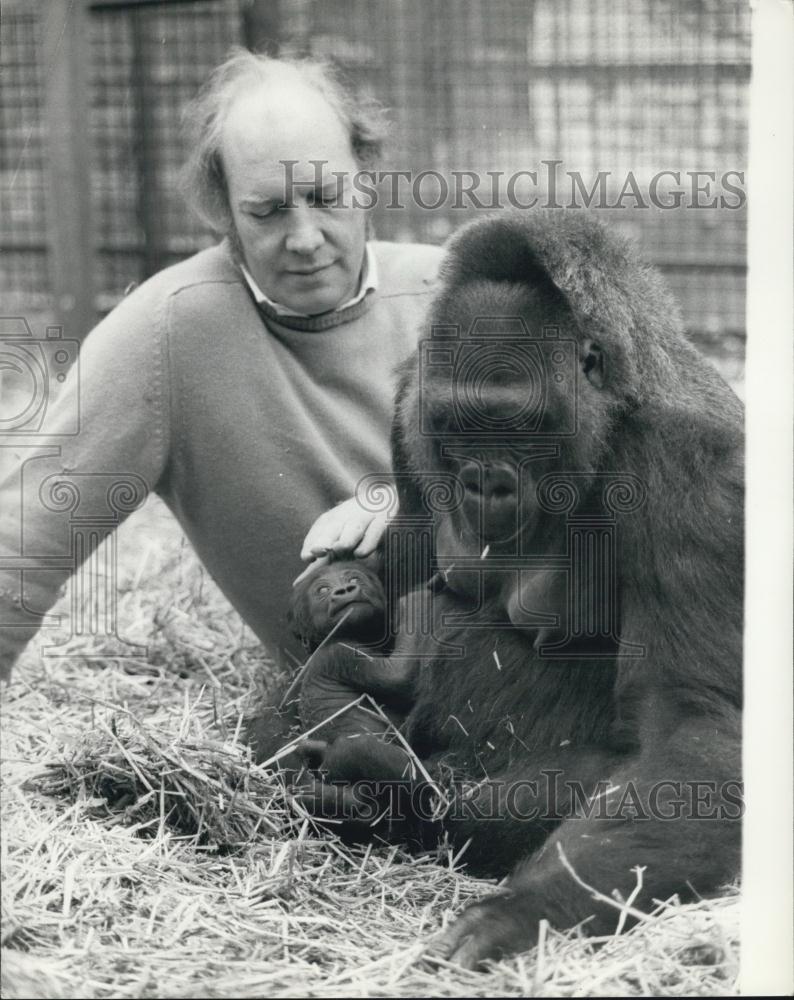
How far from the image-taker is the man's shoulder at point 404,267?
13.8 feet

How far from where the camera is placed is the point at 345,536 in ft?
11.4

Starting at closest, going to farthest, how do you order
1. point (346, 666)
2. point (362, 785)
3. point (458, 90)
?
point (362, 785), point (346, 666), point (458, 90)

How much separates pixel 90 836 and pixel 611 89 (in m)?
5.45

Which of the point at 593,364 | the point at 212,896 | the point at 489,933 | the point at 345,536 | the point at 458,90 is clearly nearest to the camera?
the point at 489,933

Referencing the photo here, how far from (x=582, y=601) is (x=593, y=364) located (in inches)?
19.6

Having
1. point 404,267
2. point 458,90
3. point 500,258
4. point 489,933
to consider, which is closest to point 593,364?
point 500,258

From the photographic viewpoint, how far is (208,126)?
416cm

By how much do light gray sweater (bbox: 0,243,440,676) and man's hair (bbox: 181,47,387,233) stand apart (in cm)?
18

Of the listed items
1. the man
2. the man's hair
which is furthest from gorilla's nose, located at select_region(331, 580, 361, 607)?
the man's hair

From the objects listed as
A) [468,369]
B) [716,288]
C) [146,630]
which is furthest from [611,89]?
[468,369]

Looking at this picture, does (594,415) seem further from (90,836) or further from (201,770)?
(90,836)

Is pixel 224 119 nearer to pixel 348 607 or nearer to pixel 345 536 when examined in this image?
pixel 345 536

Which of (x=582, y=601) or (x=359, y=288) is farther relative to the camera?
(x=359, y=288)

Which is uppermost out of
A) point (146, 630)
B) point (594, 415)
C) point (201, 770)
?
point (594, 415)
